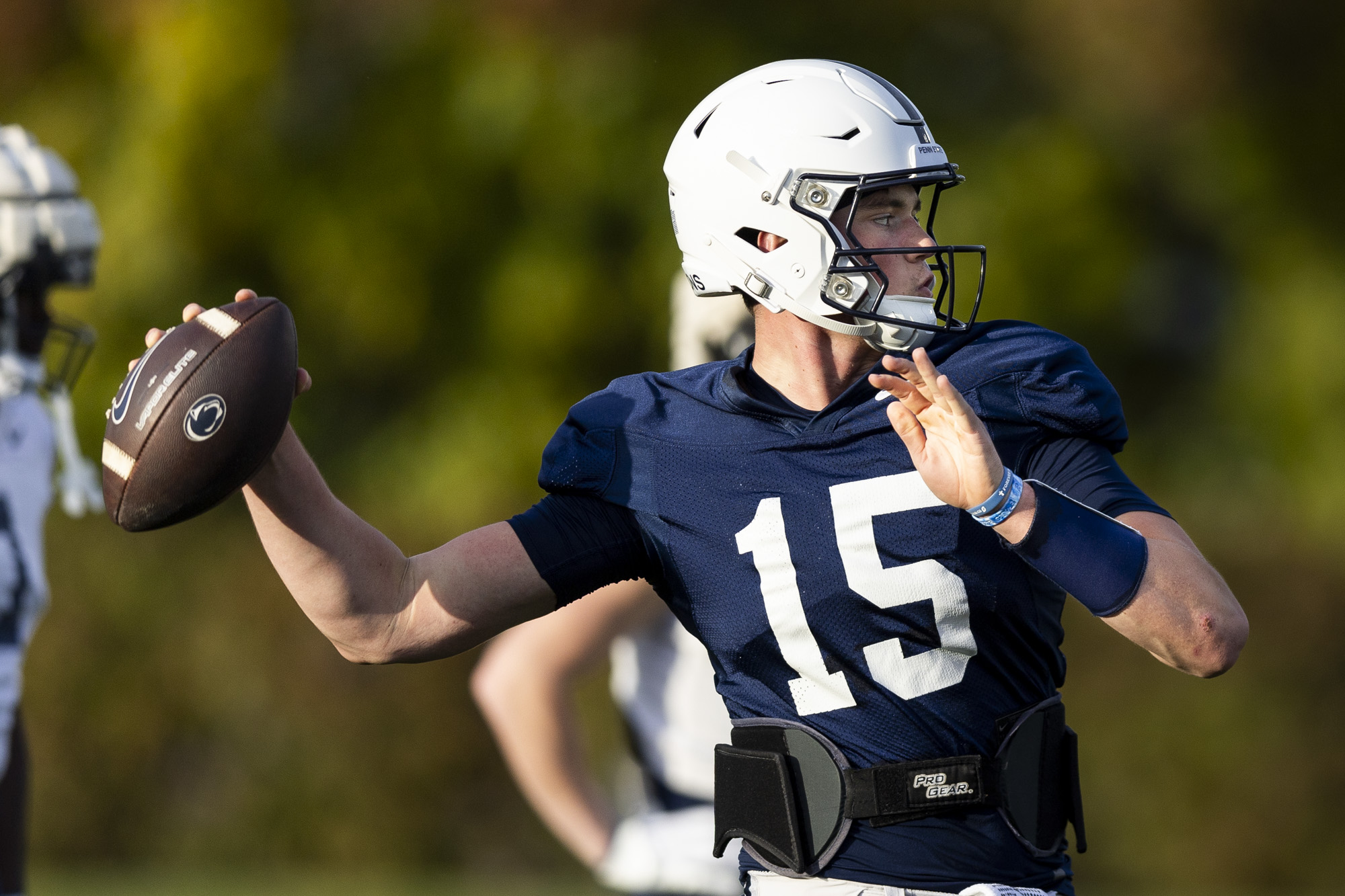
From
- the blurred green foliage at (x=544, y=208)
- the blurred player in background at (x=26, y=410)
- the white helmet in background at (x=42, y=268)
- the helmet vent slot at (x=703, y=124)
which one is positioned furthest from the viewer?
the blurred green foliage at (x=544, y=208)

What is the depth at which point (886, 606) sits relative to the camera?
2609 millimetres

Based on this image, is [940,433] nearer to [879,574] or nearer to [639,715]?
[879,574]

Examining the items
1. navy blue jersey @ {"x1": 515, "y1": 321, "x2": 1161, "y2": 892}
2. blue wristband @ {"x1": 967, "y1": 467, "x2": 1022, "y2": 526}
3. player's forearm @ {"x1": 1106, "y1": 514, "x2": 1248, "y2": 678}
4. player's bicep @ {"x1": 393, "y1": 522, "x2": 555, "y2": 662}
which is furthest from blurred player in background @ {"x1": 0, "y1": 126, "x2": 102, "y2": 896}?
player's forearm @ {"x1": 1106, "y1": 514, "x2": 1248, "y2": 678}

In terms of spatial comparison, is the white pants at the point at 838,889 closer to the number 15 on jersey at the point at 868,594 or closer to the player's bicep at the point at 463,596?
the number 15 on jersey at the point at 868,594

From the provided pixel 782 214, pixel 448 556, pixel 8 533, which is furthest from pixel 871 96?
pixel 8 533

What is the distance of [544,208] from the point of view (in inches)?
462

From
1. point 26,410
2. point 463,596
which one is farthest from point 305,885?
point 463,596

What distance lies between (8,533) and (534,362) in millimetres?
7153

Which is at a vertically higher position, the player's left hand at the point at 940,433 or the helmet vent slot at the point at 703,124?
the helmet vent slot at the point at 703,124

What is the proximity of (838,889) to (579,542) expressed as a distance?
27.5 inches

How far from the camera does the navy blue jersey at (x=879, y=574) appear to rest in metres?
2.60

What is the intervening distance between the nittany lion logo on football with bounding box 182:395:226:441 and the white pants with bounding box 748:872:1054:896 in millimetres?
1096

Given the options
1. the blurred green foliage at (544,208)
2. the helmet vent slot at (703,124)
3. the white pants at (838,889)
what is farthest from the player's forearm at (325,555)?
Result: the blurred green foliage at (544,208)

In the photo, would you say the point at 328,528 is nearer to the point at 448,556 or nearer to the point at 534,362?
the point at 448,556
